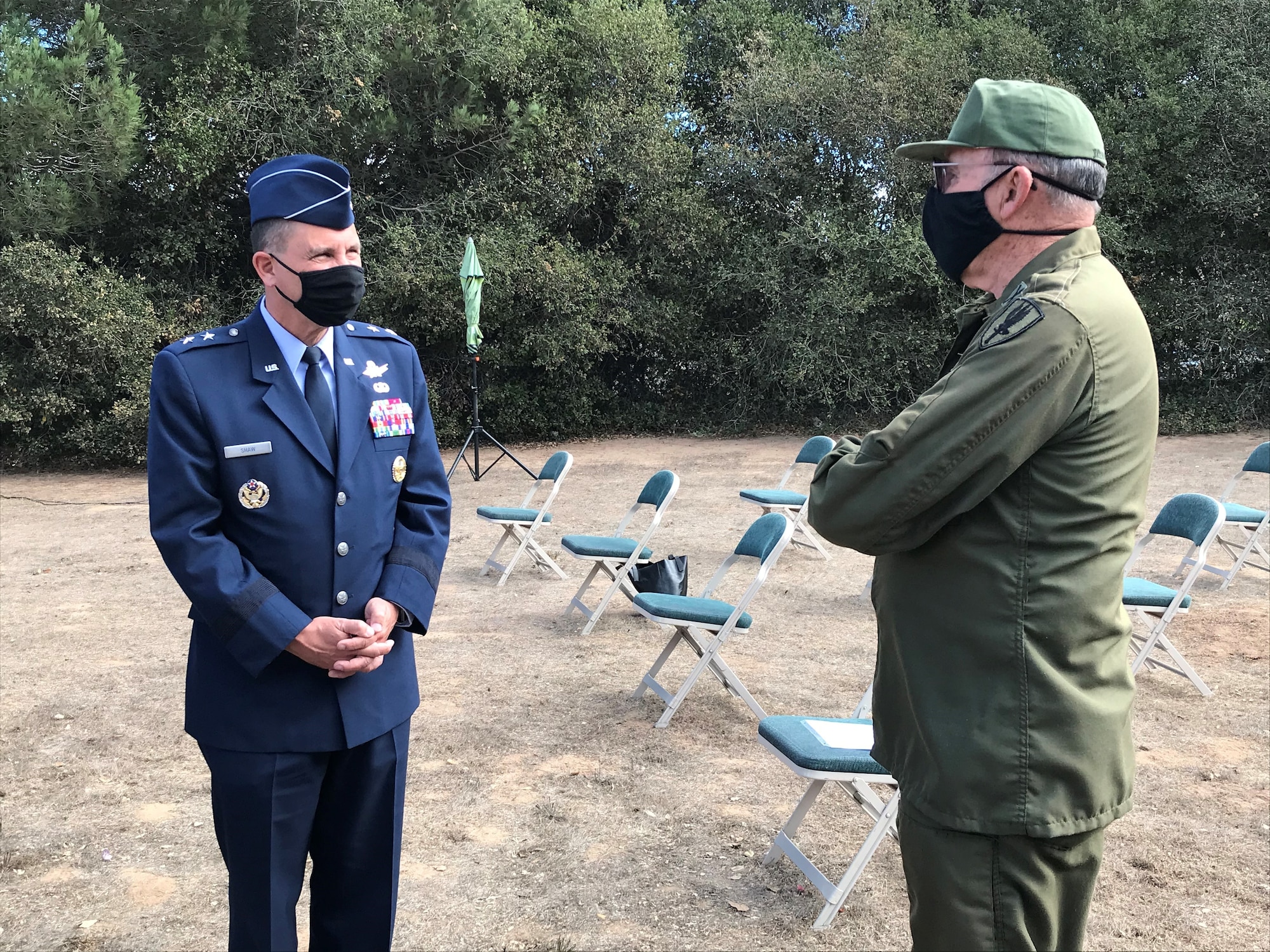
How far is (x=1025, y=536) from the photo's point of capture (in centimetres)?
168

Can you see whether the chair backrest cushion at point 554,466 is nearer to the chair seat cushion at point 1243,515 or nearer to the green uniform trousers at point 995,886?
the chair seat cushion at point 1243,515

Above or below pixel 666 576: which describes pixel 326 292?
above

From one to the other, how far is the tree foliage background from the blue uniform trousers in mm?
12868

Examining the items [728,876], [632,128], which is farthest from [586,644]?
[632,128]

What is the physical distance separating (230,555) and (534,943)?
65.5 inches

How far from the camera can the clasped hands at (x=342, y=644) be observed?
2234 millimetres

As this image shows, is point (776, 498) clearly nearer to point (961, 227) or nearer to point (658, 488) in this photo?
point (658, 488)

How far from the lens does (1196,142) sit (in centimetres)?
1622

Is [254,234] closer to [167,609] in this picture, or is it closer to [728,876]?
[728,876]

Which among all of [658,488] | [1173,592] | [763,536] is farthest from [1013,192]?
[658,488]

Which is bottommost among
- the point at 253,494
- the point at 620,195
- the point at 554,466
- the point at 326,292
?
the point at 554,466

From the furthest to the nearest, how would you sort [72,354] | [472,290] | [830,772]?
[72,354]
[472,290]
[830,772]

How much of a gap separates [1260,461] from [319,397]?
24.4 feet

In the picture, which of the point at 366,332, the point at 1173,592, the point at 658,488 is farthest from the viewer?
the point at 658,488
